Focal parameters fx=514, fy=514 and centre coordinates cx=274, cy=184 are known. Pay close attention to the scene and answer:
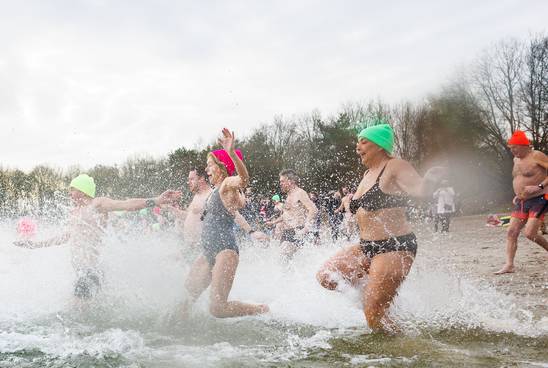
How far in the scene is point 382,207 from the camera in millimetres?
3918

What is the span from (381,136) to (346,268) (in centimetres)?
111

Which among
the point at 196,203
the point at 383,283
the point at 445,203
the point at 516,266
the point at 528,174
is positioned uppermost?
the point at 196,203

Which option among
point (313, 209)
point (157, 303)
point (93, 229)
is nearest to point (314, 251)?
point (313, 209)

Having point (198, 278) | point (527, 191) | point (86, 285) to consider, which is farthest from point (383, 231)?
point (527, 191)

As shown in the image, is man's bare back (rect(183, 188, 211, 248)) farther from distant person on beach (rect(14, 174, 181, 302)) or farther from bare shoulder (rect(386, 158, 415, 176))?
bare shoulder (rect(386, 158, 415, 176))

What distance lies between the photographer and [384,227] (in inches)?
153

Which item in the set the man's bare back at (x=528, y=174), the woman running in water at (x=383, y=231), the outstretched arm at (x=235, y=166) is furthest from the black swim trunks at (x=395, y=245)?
the man's bare back at (x=528, y=174)

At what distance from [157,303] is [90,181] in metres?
1.54

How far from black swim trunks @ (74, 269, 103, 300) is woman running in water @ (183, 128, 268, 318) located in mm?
1008

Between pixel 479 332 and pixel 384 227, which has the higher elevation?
pixel 384 227

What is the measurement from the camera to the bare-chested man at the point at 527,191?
6.97 meters

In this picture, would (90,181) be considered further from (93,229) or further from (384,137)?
(384,137)

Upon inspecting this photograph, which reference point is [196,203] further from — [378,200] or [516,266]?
[516,266]

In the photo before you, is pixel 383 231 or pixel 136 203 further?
pixel 136 203
